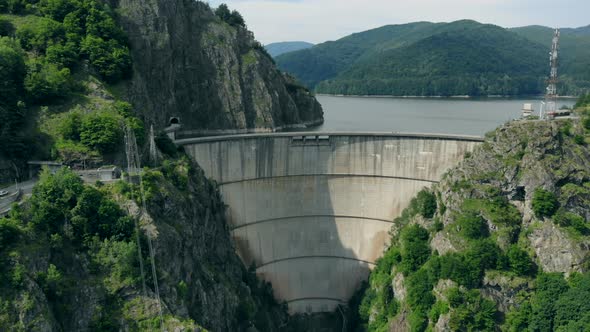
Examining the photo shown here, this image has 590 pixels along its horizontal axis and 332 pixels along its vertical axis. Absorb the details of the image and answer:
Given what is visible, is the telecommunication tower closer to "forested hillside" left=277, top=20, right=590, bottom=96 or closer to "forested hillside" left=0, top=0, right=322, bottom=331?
"forested hillside" left=0, top=0, right=322, bottom=331

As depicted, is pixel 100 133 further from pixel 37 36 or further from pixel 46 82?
pixel 37 36

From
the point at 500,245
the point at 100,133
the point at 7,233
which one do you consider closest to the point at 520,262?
the point at 500,245

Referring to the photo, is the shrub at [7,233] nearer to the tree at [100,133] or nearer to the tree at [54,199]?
the tree at [54,199]

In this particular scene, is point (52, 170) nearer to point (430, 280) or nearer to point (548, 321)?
point (430, 280)

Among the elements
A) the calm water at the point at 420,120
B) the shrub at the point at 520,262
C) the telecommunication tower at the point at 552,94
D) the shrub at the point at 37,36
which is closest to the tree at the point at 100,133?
the shrub at the point at 37,36

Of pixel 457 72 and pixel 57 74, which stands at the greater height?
pixel 457 72

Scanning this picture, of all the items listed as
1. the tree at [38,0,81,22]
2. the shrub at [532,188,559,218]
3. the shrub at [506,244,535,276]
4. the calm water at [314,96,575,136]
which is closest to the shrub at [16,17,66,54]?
the tree at [38,0,81,22]

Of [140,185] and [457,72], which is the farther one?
[457,72]

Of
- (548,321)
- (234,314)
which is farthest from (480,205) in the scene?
(234,314)
